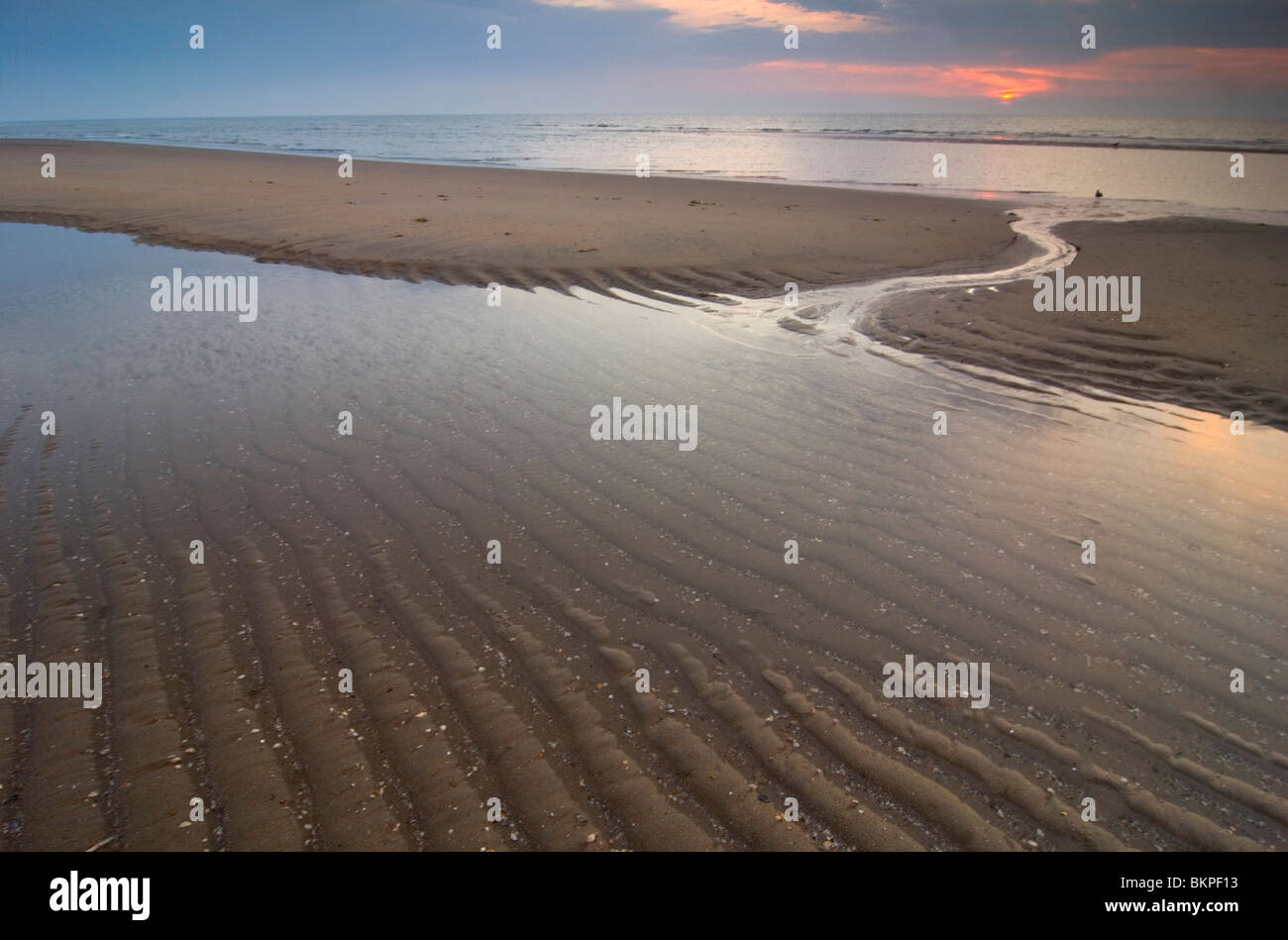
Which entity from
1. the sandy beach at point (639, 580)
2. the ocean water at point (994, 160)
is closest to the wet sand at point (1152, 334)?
the sandy beach at point (639, 580)

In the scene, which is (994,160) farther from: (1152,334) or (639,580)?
(639,580)

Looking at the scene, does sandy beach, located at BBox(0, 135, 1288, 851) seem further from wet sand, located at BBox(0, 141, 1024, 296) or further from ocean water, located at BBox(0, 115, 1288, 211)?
ocean water, located at BBox(0, 115, 1288, 211)

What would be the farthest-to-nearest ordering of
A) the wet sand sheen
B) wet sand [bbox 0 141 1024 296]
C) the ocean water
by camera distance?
the ocean water < wet sand [bbox 0 141 1024 296] < the wet sand sheen

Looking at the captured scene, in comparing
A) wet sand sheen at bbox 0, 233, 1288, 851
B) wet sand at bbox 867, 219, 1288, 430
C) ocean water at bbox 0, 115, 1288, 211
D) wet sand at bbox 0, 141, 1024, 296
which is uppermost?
ocean water at bbox 0, 115, 1288, 211

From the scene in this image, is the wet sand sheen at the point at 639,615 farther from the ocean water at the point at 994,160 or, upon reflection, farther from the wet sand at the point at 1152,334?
the ocean water at the point at 994,160

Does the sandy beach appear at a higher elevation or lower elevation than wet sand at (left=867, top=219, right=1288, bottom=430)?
lower

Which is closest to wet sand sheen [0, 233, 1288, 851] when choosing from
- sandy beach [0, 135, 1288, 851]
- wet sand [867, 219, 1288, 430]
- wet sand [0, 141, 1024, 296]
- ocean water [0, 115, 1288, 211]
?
sandy beach [0, 135, 1288, 851]
